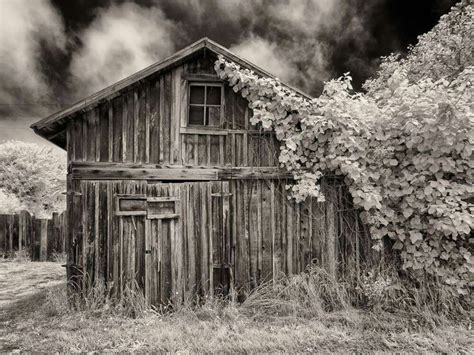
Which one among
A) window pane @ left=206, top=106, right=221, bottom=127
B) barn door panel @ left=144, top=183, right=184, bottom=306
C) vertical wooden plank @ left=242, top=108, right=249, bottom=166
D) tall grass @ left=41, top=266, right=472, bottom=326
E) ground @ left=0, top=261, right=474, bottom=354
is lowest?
ground @ left=0, top=261, right=474, bottom=354

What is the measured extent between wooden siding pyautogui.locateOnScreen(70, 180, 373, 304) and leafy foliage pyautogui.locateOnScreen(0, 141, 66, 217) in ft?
60.0

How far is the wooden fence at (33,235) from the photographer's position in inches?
461

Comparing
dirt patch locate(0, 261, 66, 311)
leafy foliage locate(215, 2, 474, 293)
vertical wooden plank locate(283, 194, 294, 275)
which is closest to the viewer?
leafy foliage locate(215, 2, 474, 293)

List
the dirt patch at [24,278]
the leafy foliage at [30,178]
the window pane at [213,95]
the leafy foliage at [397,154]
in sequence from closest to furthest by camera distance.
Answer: the leafy foliage at [397,154] < the window pane at [213,95] < the dirt patch at [24,278] < the leafy foliage at [30,178]

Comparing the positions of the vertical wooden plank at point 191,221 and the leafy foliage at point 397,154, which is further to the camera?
the vertical wooden plank at point 191,221

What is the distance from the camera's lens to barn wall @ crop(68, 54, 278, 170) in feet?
21.1

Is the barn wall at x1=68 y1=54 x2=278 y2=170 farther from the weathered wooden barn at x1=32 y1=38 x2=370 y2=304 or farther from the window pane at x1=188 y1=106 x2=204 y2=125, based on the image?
the window pane at x1=188 y1=106 x2=204 y2=125

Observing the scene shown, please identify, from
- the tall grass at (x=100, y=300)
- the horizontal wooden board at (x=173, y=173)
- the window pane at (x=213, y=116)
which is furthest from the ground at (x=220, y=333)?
the window pane at (x=213, y=116)

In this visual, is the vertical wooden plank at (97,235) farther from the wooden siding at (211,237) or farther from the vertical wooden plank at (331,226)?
the vertical wooden plank at (331,226)

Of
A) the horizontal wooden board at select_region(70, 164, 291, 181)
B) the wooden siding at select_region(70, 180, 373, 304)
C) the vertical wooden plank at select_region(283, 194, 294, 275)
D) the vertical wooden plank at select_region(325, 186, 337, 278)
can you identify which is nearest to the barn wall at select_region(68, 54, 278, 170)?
the horizontal wooden board at select_region(70, 164, 291, 181)

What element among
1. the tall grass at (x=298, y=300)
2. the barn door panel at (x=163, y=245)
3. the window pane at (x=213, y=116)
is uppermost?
the window pane at (x=213, y=116)

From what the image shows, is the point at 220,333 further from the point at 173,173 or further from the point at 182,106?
the point at 182,106

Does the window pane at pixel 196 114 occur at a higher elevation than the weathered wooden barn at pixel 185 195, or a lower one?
higher

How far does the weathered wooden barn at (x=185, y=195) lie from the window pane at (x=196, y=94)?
2cm
